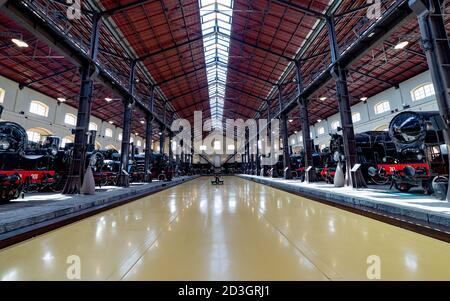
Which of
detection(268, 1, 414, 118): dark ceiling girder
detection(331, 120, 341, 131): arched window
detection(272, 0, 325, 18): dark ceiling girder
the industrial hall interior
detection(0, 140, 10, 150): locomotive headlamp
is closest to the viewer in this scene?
the industrial hall interior

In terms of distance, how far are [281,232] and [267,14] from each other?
1176 centimetres

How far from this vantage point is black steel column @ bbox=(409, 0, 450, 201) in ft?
14.1

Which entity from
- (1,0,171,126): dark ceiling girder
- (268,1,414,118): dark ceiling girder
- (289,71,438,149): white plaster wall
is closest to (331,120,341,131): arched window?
(289,71,438,149): white plaster wall

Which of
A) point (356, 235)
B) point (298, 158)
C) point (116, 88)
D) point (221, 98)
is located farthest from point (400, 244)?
point (221, 98)

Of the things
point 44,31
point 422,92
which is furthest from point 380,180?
point 44,31

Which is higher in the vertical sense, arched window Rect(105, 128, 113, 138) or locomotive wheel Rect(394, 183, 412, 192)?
arched window Rect(105, 128, 113, 138)

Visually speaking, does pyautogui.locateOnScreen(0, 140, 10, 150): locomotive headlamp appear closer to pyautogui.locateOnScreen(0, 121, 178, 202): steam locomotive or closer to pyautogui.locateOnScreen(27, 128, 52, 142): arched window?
pyautogui.locateOnScreen(0, 121, 178, 202): steam locomotive

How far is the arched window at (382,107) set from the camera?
16081mm

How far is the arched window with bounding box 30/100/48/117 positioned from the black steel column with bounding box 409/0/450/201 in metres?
23.0

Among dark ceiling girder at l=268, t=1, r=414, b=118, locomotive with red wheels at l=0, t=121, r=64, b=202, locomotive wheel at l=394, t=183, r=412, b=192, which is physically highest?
dark ceiling girder at l=268, t=1, r=414, b=118

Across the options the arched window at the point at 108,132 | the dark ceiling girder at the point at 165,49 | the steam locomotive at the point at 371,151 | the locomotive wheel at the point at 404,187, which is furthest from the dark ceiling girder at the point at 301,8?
the arched window at the point at 108,132

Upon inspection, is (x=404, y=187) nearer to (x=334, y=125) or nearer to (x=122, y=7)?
(x=122, y=7)

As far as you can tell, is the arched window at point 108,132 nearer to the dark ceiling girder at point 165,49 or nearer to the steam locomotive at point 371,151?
the dark ceiling girder at point 165,49
